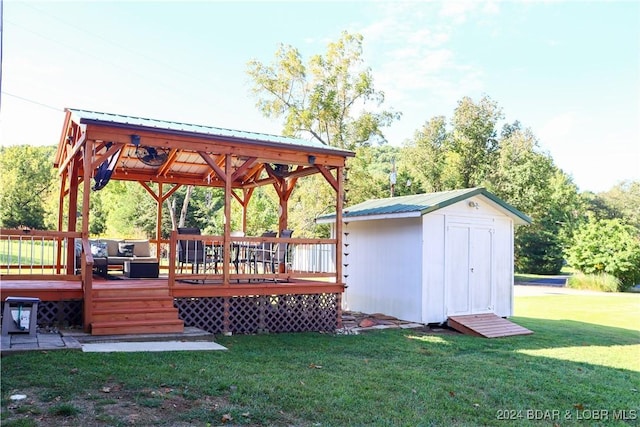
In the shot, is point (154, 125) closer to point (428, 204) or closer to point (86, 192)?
point (86, 192)

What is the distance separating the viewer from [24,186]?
28.0 m

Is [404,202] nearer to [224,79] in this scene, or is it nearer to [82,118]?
[82,118]

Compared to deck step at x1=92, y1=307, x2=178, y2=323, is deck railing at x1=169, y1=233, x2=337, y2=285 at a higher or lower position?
higher

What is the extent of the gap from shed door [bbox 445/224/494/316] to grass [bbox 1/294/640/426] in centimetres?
231

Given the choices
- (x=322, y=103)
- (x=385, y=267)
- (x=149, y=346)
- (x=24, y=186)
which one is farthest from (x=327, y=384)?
(x=24, y=186)

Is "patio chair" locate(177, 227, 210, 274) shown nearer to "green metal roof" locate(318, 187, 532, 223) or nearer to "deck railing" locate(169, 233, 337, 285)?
"deck railing" locate(169, 233, 337, 285)

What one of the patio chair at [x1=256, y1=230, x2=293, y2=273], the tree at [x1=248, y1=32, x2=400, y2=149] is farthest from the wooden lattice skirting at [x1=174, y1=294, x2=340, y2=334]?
the tree at [x1=248, y1=32, x2=400, y2=149]

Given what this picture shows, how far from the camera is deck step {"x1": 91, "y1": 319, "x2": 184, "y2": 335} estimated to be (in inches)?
267

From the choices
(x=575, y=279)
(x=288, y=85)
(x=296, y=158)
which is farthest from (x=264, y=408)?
(x=575, y=279)

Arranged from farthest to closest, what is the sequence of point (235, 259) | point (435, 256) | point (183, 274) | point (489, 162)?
1. point (489, 162)
2. point (435, 256)
3. point (235, 259)
4. point (183, 274)

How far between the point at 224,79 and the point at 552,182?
81.0 ft

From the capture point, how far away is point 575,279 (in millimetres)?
25141

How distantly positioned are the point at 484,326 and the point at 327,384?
597cm

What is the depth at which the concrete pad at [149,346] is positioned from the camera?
585 cm
